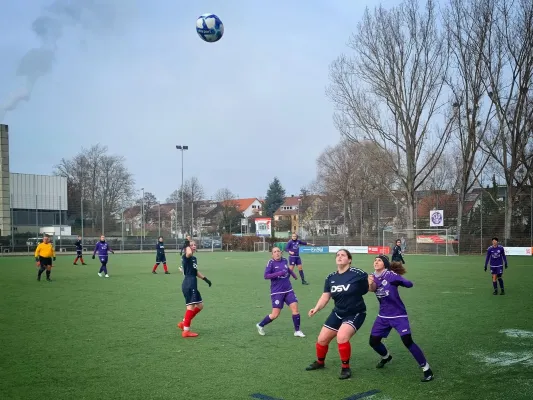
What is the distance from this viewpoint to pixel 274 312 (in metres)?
→ 10.4

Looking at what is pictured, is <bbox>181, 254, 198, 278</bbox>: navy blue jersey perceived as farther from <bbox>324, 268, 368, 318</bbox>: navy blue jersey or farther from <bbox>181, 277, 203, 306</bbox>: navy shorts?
<bbox>324, 268, 368, 318</bbox>: navy blue jersey

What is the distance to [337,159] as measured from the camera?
73.6 metres

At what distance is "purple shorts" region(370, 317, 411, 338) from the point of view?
23.8 ft

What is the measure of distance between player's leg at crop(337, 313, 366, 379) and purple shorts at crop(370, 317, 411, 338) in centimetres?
40

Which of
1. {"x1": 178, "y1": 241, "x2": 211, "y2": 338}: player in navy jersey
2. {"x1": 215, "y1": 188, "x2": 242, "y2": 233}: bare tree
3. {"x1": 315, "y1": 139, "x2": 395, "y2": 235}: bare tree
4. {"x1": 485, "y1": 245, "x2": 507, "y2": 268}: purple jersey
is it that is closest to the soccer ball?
{"x1": 178, "y1": 241, "x2": 211, "y2": 338}: player in navy jersey

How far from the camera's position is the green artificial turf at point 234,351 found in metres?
6.72

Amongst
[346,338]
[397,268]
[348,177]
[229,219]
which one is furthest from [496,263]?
[229,219]

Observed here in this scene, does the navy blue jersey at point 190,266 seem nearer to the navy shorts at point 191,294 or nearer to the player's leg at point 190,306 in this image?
the navy shorts at point 191,294

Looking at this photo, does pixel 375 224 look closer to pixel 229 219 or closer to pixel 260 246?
pixel 260 246

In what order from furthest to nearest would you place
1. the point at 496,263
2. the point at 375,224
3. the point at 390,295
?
1. the point at 375,224
2. the point at 496,263
3. the point at 390,295

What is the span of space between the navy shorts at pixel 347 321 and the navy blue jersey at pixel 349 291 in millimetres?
50

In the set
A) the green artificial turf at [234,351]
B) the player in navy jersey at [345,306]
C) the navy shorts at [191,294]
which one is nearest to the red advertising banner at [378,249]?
the green artificial turf at [234,351]

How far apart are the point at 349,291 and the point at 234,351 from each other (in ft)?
9.33

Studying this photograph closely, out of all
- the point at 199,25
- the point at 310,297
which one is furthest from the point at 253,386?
the point at 199,25
